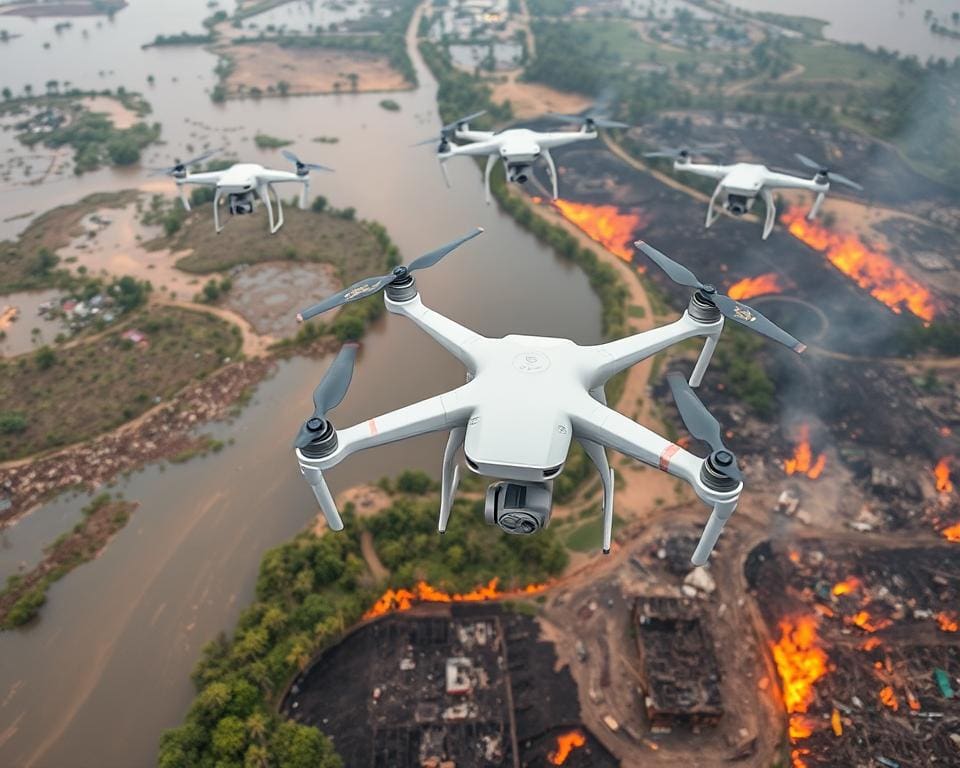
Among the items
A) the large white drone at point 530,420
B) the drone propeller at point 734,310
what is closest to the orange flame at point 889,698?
the large white drone at point 530,420

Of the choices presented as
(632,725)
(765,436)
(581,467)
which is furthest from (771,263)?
(632,725)

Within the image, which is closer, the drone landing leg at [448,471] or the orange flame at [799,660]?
the drone landing leg at [448,471]

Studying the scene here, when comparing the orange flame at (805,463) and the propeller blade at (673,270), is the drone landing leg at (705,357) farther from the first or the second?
the orange flame at (805,463)

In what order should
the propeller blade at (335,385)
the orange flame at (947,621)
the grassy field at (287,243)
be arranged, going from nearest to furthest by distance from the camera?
the propeller blade at (335,385), the orange flame at (947,621), the grassy field at (287,243)

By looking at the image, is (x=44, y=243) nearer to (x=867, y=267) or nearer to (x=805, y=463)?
(x=805, y=463)

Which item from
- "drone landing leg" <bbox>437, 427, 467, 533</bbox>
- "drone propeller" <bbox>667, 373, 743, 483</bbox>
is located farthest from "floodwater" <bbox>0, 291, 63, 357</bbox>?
"drone propeller" <bbox>667, 373, 743, 483</bbox>

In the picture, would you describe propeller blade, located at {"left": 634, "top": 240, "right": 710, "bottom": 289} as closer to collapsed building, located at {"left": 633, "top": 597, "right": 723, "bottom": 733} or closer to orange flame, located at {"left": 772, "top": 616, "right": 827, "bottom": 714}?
collapsed building, located at {"left": 633, "top": 597, "right": 723, "bottom": 733}

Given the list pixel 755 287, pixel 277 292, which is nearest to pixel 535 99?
pixel 755 287
